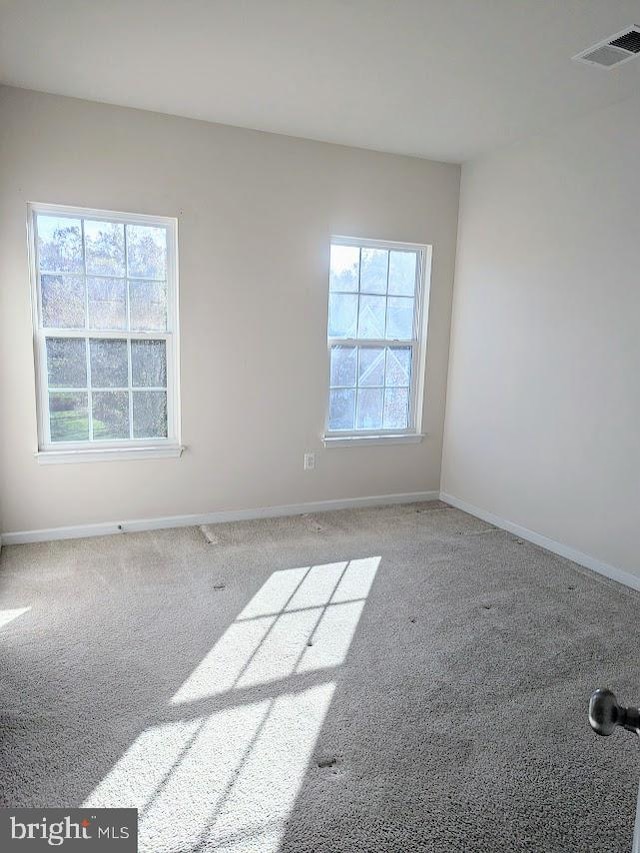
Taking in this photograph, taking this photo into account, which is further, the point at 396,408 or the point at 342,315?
the point at 396,408

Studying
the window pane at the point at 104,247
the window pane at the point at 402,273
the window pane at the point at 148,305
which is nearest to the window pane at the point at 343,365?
the window pane at the point at 402,273

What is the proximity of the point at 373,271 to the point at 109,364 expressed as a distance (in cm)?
212

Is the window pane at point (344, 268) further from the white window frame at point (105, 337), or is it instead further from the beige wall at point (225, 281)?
the white window frame at point (105, 337)

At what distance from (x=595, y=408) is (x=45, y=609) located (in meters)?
3.31

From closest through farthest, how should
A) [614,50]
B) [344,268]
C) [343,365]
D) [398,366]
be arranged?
[614,50] < [344,268] < [343,365] < [398,366]

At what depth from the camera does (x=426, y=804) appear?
181 cm

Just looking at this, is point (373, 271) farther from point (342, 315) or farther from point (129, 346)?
point (129, 346)

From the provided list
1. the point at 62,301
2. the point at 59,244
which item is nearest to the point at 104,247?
the point at 59,244

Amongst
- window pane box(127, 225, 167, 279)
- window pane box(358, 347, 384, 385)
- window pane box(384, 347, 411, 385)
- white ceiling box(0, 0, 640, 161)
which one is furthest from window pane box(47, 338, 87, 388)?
window pane box(384, 347, 411, 385)

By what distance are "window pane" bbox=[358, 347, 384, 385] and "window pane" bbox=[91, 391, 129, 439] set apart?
181 cm

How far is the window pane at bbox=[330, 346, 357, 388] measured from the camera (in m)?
4.64

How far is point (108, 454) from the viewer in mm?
3982

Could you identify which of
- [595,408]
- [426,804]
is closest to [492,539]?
[595,408]

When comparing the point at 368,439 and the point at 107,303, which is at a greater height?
the point at 107,303
